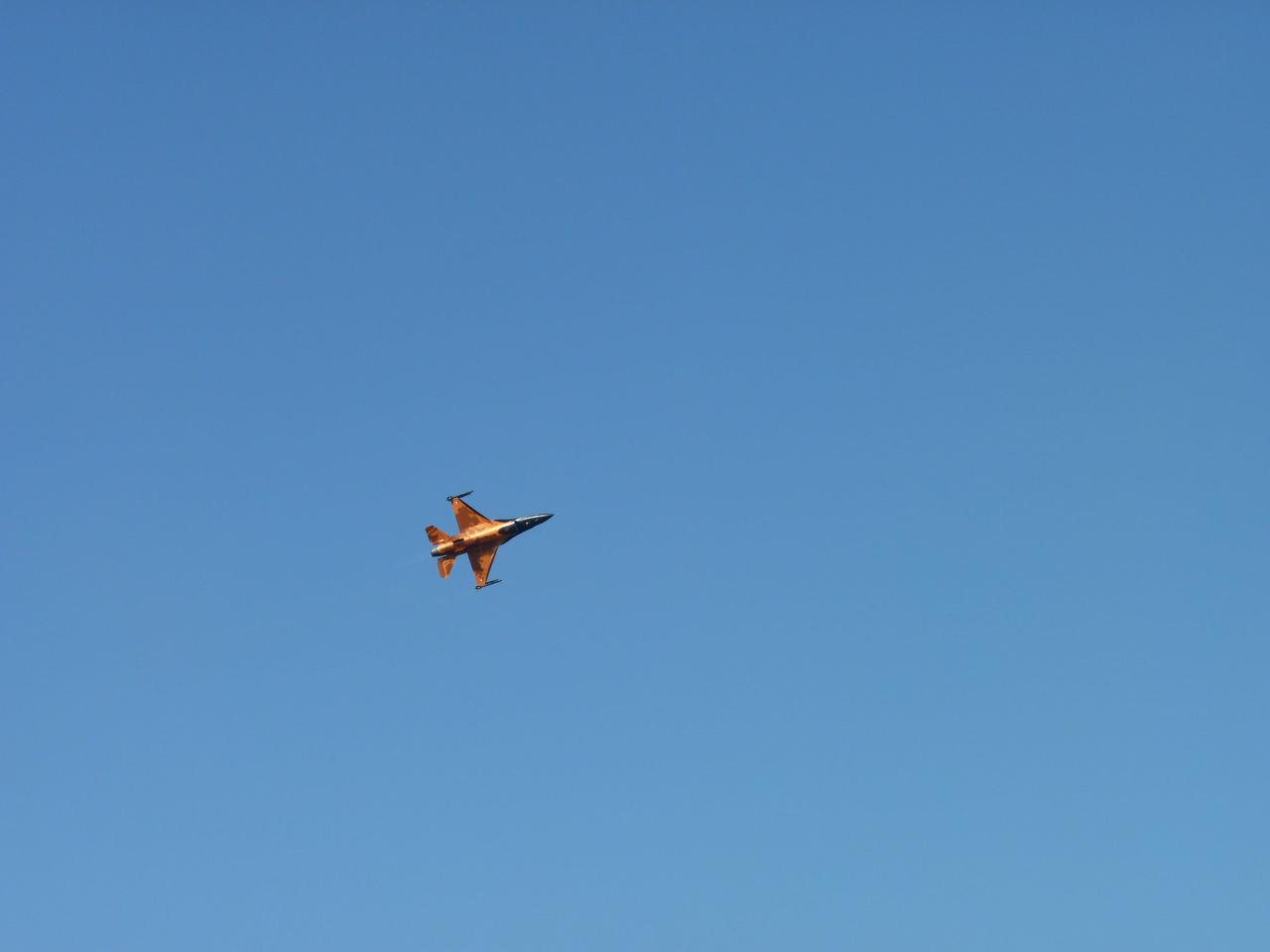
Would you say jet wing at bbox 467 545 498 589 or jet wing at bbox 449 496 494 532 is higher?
jet wing at bbox 449 496 494 532

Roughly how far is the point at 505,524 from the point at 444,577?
36.2 ft

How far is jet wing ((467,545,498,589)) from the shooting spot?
186m

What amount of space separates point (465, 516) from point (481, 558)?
6399 millimetres

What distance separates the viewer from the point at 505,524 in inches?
7274

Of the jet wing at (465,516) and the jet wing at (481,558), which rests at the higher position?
the jet wing at (465,516)

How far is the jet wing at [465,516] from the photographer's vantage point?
18700cm

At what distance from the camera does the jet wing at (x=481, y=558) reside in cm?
18575

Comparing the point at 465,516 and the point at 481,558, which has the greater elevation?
the point at 465,516

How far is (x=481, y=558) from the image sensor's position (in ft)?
610

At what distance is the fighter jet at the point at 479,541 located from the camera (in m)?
185

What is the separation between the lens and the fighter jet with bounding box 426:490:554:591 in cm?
18500

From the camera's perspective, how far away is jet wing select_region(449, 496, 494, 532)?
614 feet

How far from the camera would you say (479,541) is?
18538 centimetres

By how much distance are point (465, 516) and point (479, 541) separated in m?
4.58
